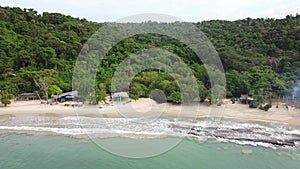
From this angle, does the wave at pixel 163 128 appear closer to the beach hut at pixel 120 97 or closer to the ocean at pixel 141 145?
the ocean at pixel 141 145

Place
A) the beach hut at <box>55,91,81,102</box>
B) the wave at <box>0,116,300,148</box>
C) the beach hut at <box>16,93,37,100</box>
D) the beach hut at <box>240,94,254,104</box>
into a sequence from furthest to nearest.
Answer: the beach hut at <box>240,94,254,104</box> < the beach hut at <box>16,93,37,100</box> < the beach hut at <box>55,91,81,102</box> < the wave at <box>0,116,300,148</box>

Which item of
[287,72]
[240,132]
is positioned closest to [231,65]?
[287,72]

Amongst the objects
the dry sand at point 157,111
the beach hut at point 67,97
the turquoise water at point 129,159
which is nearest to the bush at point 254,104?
the dry sand at point 157,111

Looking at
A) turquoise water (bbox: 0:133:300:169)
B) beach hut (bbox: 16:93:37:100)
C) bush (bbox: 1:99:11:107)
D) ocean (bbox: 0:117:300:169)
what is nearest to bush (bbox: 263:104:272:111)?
ocean (bbox: 0:117:300:169)

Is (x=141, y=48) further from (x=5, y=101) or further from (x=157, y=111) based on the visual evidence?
(x=5, y=101)

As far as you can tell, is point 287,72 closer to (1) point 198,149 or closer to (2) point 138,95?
(2) point 138,95

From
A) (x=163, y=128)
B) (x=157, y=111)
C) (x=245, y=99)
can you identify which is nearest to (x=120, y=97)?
(x=157, y=111)

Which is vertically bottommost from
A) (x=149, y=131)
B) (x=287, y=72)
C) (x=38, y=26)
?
(x=149, y=131)

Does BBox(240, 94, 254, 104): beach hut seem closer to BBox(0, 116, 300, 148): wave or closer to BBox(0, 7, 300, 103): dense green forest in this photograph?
BBox(0, 7, 300, 103): dense green forest
